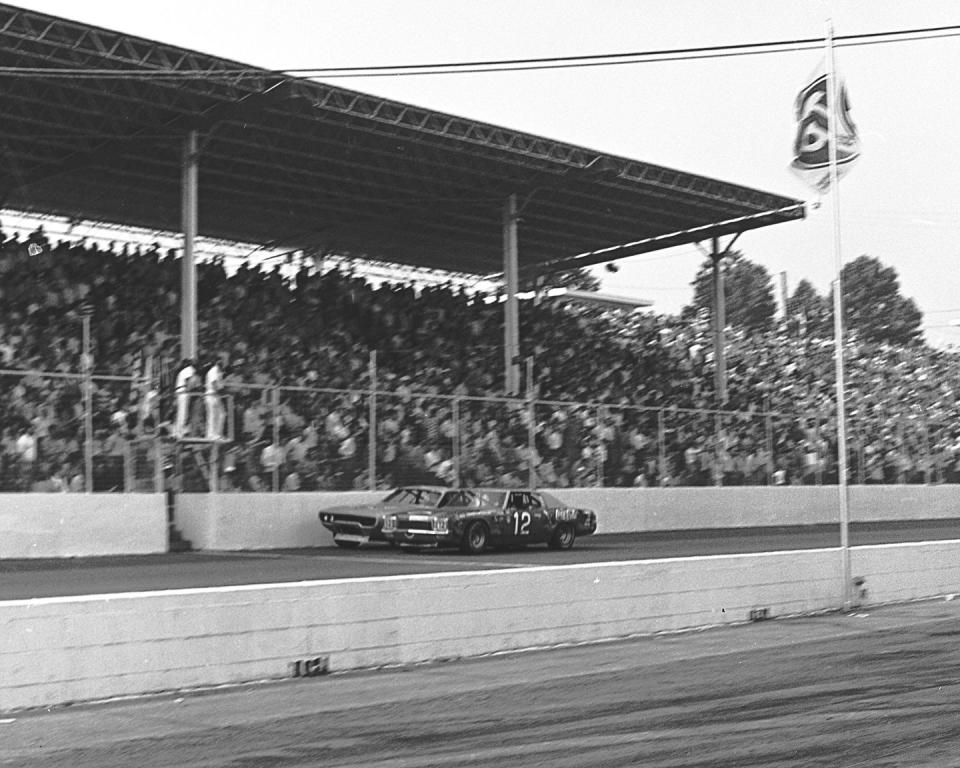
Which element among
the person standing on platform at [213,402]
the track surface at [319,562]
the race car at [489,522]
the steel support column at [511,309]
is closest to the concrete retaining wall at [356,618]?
the track surface at [319,562]

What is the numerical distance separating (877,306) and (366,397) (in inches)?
3358

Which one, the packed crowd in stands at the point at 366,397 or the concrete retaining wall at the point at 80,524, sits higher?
the packed crowd in stands at the point at 366,397

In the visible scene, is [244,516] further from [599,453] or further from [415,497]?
[599,453]

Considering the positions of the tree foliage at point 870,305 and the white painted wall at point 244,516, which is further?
the tree foliage at point 870,305

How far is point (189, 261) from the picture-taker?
87.0 ft

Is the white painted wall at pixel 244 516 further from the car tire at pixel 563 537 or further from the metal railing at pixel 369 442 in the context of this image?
the car tire at pixel 563 537

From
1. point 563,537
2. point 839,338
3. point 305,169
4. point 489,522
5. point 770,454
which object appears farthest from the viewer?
point 770,454

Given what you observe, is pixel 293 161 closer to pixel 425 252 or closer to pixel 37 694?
pixel 425 252

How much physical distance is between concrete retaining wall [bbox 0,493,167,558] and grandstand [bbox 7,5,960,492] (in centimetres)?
28

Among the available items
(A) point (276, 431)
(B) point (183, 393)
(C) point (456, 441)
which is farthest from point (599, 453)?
(B) point (183, 393)

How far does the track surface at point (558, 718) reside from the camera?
23.5 ft

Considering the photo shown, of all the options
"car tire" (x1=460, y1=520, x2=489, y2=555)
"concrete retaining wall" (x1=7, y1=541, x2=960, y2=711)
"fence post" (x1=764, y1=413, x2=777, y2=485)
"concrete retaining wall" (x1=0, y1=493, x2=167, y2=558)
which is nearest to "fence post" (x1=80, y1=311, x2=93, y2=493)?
"concrete retaining wall" (x1=0, y1=493, x2=167, y2=558)

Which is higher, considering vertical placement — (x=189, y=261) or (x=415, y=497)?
(x=189, y=261)

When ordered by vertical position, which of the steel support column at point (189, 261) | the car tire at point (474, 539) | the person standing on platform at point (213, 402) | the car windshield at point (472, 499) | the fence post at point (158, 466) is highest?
the steel support column at point (189, 261)
